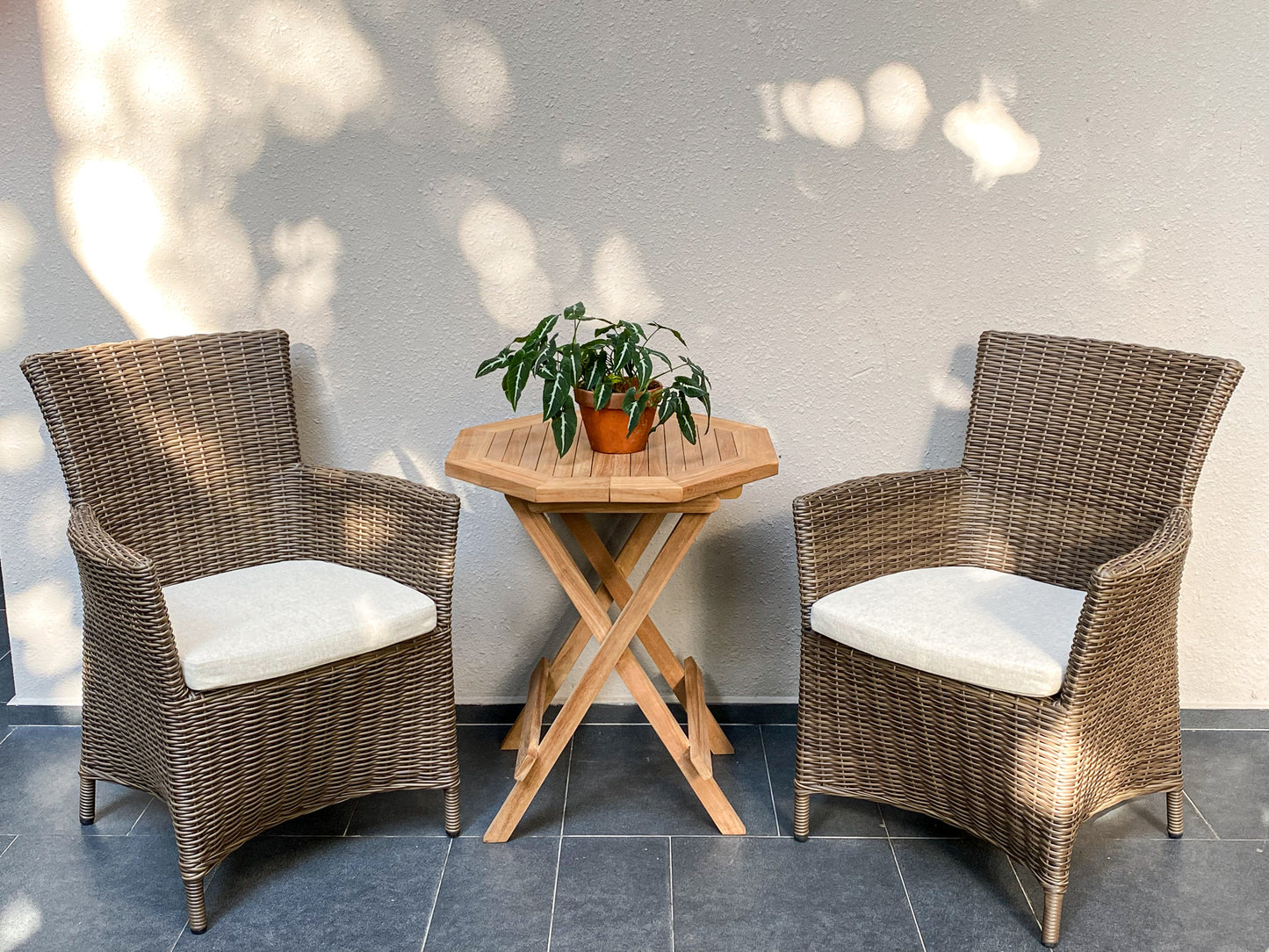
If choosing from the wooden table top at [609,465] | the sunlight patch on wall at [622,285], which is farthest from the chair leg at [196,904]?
the sunlight patch on wall at [622,285]

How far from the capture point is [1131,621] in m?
2.04

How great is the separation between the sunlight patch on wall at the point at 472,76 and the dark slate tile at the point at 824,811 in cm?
168

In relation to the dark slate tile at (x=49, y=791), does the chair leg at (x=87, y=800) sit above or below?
above

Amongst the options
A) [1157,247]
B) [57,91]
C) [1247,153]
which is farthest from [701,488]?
[57,91]

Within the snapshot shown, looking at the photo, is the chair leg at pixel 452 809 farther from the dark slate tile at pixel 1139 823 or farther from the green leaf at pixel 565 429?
the dark slate tile at pixel 1139 823

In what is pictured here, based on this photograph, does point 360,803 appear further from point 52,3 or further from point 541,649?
point 52,3

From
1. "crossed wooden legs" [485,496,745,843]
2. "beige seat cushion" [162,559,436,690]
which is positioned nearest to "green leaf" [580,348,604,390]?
"crossed wooden legs" [485,496,745,843]

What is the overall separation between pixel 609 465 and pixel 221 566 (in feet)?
3.25

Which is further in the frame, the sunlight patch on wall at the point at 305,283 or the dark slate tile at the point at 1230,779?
the sunlight patch on wall at the point at 305,283

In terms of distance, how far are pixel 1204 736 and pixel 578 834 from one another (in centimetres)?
165

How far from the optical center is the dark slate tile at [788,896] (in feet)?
6.82

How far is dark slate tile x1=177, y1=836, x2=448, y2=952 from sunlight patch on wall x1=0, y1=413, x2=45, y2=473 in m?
1.13

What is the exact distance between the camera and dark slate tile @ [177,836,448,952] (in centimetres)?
208

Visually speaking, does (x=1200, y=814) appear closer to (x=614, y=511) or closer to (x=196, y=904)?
(x=614, y=511)
